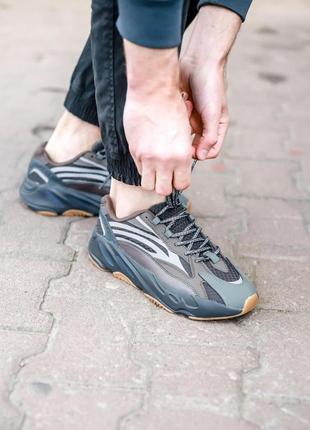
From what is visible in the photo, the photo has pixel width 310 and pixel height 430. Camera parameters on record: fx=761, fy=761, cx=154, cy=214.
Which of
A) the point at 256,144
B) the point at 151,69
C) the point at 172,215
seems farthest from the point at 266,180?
the point at 151,69

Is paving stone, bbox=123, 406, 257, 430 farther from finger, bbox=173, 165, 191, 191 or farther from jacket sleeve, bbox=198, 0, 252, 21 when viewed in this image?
jacket sleeve, bbox=198, 0, 252, 21

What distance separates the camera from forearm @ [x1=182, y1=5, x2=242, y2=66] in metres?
1.68

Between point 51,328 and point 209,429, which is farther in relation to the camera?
point 51,328

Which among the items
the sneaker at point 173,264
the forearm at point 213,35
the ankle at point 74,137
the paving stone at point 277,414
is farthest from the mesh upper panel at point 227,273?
the ankle at point 74,137

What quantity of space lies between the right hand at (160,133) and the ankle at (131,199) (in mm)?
198

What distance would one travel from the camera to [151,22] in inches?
54.8

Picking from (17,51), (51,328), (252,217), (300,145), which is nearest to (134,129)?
(51,328)

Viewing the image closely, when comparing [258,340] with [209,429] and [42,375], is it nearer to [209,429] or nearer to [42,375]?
[209,429]

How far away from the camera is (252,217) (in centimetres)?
217

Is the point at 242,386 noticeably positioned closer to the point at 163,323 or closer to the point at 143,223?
the point at 163,323

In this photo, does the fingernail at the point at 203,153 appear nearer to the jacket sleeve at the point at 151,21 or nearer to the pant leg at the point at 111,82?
the pant leg at the point at 111,82

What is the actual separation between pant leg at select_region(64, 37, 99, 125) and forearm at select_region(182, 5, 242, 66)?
15.6 inches

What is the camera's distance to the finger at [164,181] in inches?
60.5

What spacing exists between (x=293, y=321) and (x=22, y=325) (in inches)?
23.4
